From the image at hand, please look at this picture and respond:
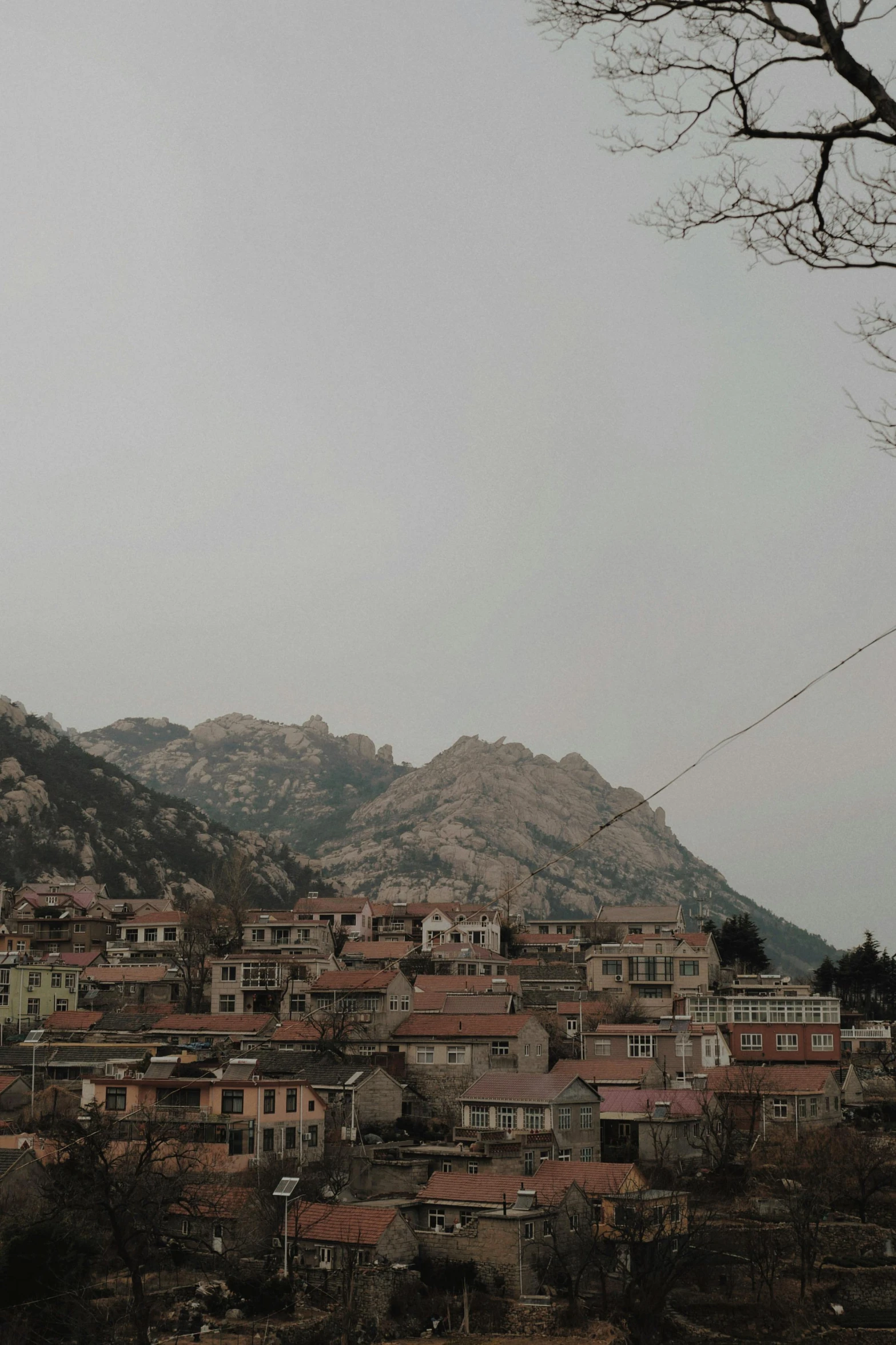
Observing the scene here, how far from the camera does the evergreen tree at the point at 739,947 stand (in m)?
81.8

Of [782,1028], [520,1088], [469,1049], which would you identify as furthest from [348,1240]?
[782,1028]

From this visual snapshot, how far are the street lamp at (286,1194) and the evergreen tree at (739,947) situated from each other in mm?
51447

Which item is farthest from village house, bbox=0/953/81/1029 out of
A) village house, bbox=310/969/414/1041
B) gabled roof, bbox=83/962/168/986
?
village house, bbox=310/969/414/1041

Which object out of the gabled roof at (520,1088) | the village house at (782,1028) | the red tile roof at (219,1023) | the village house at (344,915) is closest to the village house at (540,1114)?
the gabled roof at (520,1088)

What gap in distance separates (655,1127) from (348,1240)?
1497cm

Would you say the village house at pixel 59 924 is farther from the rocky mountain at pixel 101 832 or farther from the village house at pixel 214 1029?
the village house at pixel 214 1029

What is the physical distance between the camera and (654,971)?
66750 mm

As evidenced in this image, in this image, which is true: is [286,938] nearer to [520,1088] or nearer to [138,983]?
[138,983]

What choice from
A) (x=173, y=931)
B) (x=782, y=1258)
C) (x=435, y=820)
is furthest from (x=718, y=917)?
(x=782, y=1258)

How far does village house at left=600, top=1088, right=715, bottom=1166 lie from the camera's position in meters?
43.5

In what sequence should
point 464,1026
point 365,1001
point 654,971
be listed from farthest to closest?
point 654,971
point 365,1001
point 464,1026

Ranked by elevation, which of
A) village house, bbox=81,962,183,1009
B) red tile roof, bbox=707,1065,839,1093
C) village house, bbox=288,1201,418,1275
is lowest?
village house, bbox=288,1201,418,1275

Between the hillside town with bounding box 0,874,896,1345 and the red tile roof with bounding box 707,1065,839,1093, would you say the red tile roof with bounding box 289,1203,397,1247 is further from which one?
the red tile roof with bounding box 707,1065,839,1093

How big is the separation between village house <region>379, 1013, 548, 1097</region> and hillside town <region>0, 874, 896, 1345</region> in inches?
4.6
